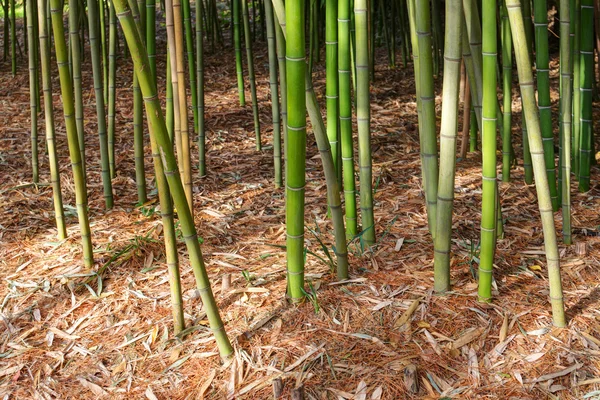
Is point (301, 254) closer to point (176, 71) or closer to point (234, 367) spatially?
point (234, 367)

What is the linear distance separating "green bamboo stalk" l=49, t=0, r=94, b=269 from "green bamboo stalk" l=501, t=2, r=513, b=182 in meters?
1.36

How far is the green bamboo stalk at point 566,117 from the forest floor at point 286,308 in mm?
109

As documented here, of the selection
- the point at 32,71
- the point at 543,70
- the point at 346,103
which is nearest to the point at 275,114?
the point at 346,103

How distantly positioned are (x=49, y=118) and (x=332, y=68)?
0.88 meters

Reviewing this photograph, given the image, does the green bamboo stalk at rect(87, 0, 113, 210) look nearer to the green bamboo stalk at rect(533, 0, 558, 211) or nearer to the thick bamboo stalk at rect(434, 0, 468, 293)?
the thick bamboo stalk at rect(434, 0, 468, 293)

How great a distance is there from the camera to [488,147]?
146 cm

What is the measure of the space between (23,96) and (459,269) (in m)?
3.02

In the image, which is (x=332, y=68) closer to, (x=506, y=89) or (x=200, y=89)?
(x=506, y=89)

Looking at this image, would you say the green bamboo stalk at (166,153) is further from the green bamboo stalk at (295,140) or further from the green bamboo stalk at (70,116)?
the green bamboo stalk at (70,116)

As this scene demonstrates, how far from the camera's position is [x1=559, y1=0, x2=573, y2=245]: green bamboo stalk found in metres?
1.83

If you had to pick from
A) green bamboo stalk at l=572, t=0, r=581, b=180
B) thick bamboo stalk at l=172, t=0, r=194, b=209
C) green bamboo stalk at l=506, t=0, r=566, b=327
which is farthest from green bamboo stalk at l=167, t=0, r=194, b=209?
green bamboo stalk at l=572, t=0, r=581, b=180

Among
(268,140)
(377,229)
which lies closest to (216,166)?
(268,140)

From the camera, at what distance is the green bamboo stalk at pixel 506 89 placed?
2.18 metres

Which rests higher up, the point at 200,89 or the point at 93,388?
the point at 200,89
